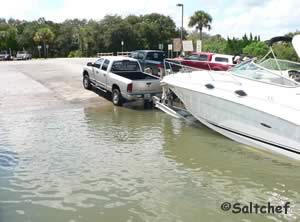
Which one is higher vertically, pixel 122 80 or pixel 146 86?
pixel 122 80

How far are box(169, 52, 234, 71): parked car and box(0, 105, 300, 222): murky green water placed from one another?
12.8m

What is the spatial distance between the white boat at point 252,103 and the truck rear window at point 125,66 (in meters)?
5.21

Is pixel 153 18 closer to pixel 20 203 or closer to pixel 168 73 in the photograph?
pixel 168 73

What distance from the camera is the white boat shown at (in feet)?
28.1

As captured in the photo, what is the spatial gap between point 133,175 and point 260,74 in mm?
4137

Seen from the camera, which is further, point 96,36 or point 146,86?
point 96,36

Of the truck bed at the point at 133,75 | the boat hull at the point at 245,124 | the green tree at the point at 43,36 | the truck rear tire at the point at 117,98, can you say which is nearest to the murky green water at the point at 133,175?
the boat hull at the point at 245,124

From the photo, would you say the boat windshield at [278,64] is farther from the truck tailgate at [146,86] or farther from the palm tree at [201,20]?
the palm tree at [201,20]

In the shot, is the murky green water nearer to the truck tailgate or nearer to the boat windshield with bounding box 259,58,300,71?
the boat windshield with bounding box 259,58,300,71

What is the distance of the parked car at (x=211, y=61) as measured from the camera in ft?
78.7

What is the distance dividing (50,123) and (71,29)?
290 ft

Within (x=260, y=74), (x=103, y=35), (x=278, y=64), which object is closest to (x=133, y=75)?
(x=260, y=74)

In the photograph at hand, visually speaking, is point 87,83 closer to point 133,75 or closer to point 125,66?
point 125,66

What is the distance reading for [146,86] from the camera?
14.9 metres
